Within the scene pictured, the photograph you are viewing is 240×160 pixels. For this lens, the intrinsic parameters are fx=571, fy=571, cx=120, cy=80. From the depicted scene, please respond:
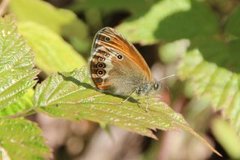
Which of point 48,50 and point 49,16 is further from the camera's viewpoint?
point 49,16

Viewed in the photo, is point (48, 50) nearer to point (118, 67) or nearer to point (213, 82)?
point (118, 67)

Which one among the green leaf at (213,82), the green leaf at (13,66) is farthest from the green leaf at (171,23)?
the green leaf at (13,66)

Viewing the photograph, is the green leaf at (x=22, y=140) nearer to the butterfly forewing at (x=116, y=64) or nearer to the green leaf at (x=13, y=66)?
the green leaf at (x=13, y=66)

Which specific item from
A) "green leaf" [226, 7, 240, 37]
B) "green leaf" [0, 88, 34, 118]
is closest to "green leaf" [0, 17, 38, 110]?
"green leaf" [0, 88, 34, 118]

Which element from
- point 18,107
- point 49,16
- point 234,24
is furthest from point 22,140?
point 49,16

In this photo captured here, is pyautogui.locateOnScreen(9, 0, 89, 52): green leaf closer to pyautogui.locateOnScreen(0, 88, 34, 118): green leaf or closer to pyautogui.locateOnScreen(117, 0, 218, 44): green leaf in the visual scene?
pyautogui.locateOnScreen(117, 0, 218, 44): green leaf

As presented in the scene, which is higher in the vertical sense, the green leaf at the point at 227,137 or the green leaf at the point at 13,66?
the green leaf at the point at 13,66
